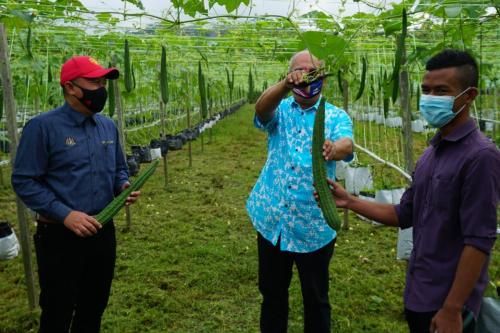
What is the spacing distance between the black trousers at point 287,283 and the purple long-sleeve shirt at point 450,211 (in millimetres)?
811

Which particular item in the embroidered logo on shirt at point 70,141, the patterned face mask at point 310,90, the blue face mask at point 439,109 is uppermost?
the patterned face mask at point 310,90

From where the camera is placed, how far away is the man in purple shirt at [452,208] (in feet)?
6.11

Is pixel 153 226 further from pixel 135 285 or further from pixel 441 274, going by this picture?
pixel 441 274

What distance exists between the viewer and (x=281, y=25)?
19.0 ft

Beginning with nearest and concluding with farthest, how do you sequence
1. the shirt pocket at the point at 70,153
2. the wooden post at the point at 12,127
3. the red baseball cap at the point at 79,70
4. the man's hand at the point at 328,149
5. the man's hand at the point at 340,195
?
the man's hand at the point at 328,149 → the man's hand at the point at 340,195 → the shirt pocket at the point at 70,153 → the red baseball cap at the point at 79,70 → the wooden post at the point at 12,127

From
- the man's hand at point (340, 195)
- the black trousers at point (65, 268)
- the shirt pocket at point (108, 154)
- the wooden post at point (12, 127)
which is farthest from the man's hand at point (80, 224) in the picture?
the man's hand at point (340, 195)

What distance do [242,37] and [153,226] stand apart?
10.1 ft

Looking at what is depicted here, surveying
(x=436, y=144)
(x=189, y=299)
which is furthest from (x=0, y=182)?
(x=436, y=144)

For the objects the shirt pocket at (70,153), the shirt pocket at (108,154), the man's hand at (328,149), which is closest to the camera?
the man's hand at (328,149)

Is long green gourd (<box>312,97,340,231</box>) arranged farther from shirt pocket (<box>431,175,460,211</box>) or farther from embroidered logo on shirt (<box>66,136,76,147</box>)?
embroidered logo on shirt (<box>66,136,76,147</box>)

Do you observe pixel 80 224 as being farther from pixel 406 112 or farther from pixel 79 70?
pixel 406 112

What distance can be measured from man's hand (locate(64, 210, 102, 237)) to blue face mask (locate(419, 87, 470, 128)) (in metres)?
1.99

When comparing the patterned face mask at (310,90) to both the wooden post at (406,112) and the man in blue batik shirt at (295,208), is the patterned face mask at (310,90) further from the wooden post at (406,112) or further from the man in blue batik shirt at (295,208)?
the wooden post at (406,112)

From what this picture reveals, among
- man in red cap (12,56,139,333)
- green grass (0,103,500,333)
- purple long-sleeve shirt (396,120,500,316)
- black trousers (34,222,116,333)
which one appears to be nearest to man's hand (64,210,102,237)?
man in red cap (12,56,139,333)
